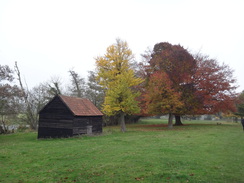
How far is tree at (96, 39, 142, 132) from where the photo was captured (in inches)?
1097

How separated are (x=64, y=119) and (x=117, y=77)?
9.03m

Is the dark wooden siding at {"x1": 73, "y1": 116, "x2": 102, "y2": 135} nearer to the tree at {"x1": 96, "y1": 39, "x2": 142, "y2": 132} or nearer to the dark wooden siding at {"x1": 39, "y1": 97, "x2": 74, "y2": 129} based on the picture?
the dark wooden siding at {"x1": 39, "y1": 97, "x2": 74, "y2": 129}

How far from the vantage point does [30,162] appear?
12117mm

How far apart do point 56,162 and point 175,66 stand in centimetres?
2746

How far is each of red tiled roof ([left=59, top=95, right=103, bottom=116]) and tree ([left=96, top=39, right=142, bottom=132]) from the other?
8.14 feet

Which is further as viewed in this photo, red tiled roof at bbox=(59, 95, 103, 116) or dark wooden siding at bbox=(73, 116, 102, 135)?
red tiled roof at bbox=(59, 95, 103, 116)

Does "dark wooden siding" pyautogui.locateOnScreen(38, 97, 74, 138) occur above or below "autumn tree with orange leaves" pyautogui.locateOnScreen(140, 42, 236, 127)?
below

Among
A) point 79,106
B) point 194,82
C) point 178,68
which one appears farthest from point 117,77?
point 194,82

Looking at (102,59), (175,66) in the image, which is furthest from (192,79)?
(102,59)

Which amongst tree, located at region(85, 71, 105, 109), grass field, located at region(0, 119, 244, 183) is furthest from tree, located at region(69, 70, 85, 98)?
grass field, located at region(0, 119, 244, 183)

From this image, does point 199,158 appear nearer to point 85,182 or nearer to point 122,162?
point 122,162

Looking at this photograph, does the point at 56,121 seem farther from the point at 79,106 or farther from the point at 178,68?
the point at 178,68

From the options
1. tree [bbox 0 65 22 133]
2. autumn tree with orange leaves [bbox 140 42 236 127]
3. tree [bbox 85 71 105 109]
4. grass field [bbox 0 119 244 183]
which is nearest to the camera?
grass field [bbox 0 119 244 183]

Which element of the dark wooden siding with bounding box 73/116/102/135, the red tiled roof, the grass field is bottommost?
the grass field
